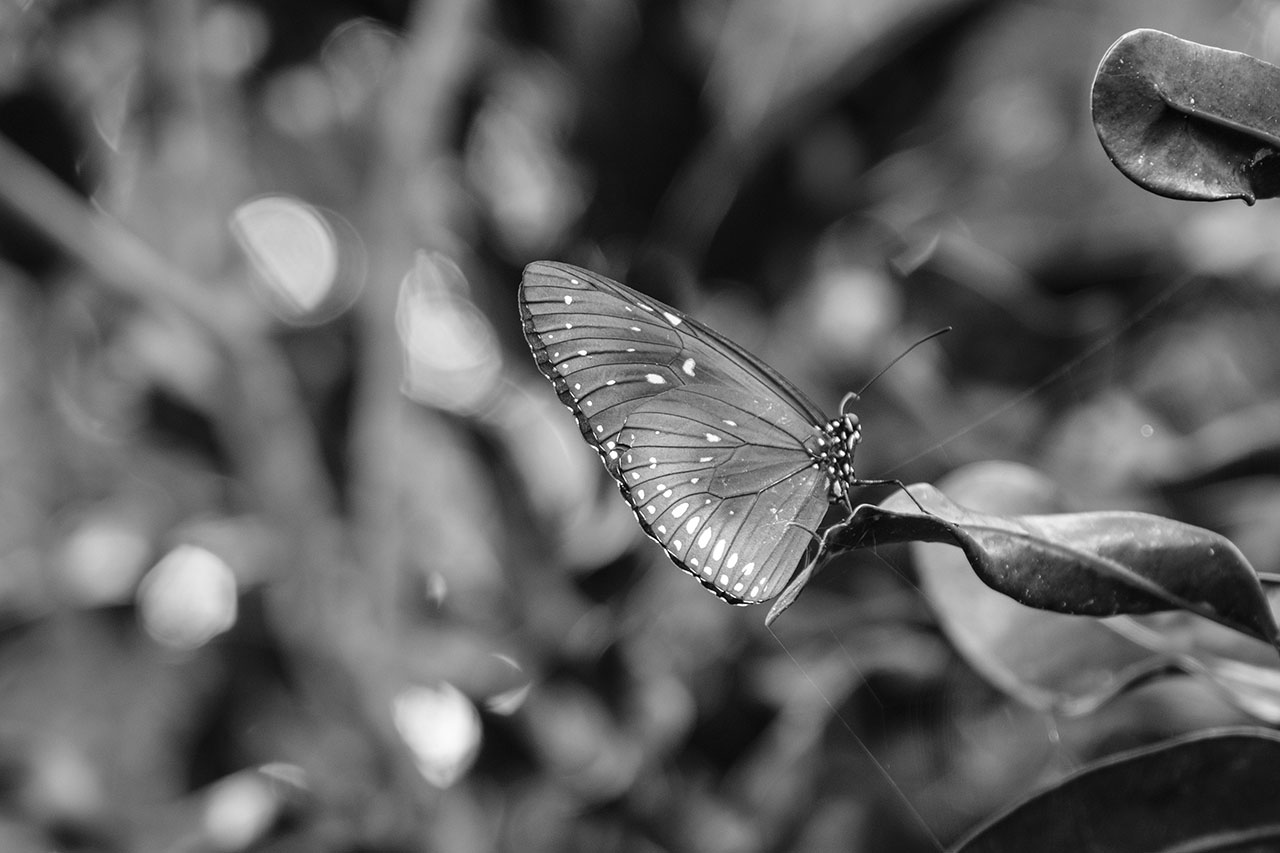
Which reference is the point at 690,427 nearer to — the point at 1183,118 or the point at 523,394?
the point at 1183,118

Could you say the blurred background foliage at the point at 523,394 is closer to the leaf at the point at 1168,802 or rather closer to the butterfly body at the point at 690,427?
the butterfly body at the point at 690,427

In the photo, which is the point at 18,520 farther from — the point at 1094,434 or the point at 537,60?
the point at 1094,434

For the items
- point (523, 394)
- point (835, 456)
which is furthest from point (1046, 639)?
point (523, 394)

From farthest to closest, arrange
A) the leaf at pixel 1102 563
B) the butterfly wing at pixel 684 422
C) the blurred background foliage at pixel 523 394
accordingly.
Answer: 1. the blurred background foliage at pixel 523 394
2. the butterfly wing at pixel 684 422
3. the leaf at pixel 1102 563

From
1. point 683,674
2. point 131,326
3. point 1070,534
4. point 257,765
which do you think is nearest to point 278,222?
point 131,326

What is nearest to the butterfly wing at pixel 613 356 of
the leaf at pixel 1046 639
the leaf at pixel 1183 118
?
the leaf at pixel 1046 639

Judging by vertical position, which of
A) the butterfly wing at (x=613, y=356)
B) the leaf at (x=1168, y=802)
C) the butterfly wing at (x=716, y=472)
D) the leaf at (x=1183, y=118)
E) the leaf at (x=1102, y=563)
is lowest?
the leaf at (x=1168, y=802)
